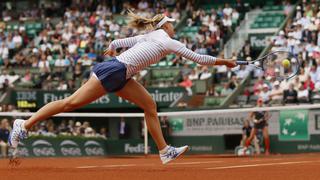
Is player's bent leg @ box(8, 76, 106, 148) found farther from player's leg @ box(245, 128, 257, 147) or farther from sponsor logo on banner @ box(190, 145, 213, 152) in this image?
sponsor logo on banner @ box(190, 145, 213, 152)

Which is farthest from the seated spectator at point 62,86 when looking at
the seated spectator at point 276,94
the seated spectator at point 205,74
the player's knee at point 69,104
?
the player's knee at point 69,104

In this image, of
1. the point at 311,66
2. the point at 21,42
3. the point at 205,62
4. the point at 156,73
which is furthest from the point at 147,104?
the point at 21,42

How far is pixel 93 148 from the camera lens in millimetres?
24328

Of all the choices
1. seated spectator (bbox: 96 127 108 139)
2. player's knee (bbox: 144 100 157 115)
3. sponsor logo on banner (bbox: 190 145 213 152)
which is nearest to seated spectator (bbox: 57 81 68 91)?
seated spectator (bbox: 96 127 108 139)

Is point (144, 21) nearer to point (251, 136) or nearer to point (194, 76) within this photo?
point (251, 136)

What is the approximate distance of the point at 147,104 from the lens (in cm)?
1189

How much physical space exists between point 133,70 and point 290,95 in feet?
42.8

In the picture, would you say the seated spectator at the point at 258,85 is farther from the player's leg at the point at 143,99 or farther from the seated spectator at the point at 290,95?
the player's leg at the point at 143,99

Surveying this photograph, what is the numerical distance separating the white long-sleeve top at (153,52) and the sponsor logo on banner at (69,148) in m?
12.9

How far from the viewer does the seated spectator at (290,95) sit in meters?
24.0

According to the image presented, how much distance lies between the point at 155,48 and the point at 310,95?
13189 millimetres

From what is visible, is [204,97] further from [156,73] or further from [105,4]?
[105,4]

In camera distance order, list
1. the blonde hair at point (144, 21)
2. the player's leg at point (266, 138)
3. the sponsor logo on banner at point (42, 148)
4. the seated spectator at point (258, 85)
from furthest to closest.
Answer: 1. the seated spectator at point (258, 85)
2. the sponsor logo on banner at point (42, 148)
3. the player's leg at point (266, 138)
4. the blonde hair at point (144, 21)

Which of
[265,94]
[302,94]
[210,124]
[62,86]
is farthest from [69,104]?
[62,86]
